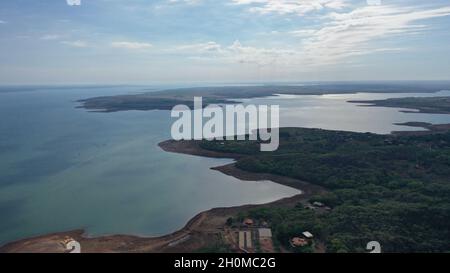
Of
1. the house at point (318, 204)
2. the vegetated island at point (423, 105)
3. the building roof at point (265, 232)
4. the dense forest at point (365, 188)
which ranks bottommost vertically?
the building roof at point (265, 232)

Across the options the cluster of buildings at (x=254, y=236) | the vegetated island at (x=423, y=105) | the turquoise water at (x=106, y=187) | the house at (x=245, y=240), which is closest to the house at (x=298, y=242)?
the cluster of buildings at (x=254, y=236)

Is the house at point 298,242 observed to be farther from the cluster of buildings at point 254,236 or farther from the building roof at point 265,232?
the building roof at point 265,232

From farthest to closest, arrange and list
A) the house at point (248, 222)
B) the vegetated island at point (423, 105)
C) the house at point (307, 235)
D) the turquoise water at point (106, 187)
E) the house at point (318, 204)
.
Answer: the vegetated island at point (423, 105), the house at point (318, 204), the turquoise water at point (106, 187), the house at point (248, 222), the house at point (307, 235)

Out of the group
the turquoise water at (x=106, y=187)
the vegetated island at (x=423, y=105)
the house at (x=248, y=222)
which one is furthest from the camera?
the vegetated island at (x=423, y=105)

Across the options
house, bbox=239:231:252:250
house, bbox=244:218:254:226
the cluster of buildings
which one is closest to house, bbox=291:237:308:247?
the cluster of buildings

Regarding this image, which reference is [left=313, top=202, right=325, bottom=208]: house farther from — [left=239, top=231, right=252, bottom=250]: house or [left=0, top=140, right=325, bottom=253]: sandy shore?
[left=239, top=231, right=252, bottom=250]: house

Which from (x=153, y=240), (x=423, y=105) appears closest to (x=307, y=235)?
(x=153, y=240)

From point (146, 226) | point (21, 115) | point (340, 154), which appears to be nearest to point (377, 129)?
point (340, 154)
